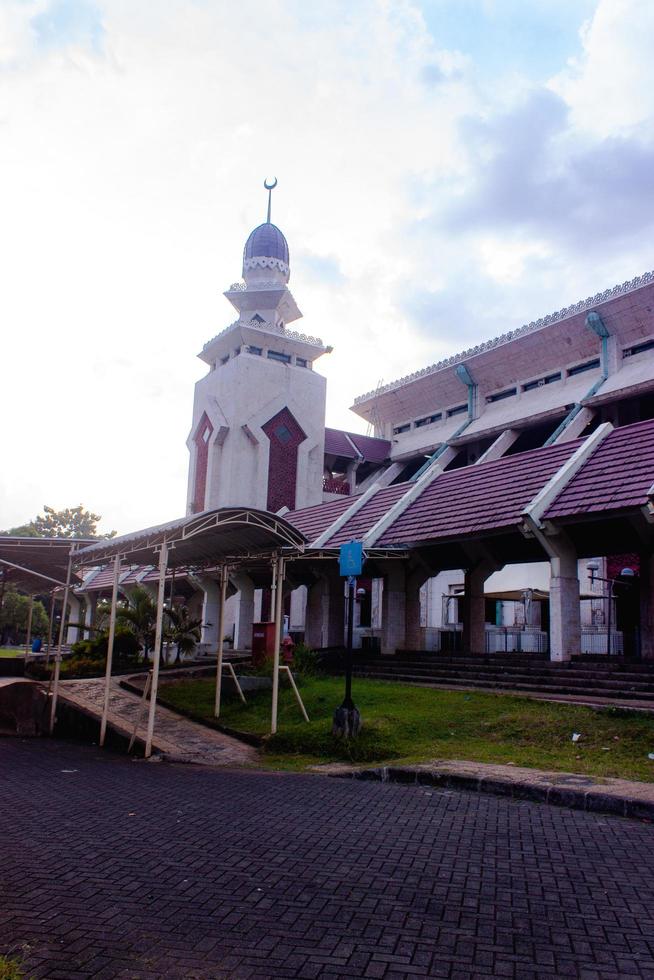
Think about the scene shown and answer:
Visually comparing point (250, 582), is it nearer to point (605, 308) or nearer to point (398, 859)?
point (605, 308)

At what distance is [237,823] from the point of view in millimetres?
6078

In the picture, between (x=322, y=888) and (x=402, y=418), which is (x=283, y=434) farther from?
(x=322, y=888)

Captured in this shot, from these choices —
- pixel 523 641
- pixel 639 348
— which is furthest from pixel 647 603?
pixel 639 348

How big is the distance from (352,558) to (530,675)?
5.92 metres

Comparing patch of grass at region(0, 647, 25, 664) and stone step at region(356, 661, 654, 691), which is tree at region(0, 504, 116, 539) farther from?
stone step at region(356, 661, 654, 691)

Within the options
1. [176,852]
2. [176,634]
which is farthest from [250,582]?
[176,852]

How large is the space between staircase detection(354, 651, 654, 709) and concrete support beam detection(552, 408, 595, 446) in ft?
37.9

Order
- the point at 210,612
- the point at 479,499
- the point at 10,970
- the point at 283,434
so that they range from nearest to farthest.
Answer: the point at 10,970 < the point at 479,499 < the point at 210,612 < the point at 283,434

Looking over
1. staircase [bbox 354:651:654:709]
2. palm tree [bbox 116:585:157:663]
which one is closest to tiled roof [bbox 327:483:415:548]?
staircase [bbox 354:651:654:709]

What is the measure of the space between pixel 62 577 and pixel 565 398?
19.9 metres

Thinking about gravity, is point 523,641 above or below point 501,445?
below

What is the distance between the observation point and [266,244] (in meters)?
38.8

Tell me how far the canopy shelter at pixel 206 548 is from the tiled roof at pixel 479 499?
5716mm

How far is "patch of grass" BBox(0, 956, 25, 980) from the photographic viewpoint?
3141 mm
